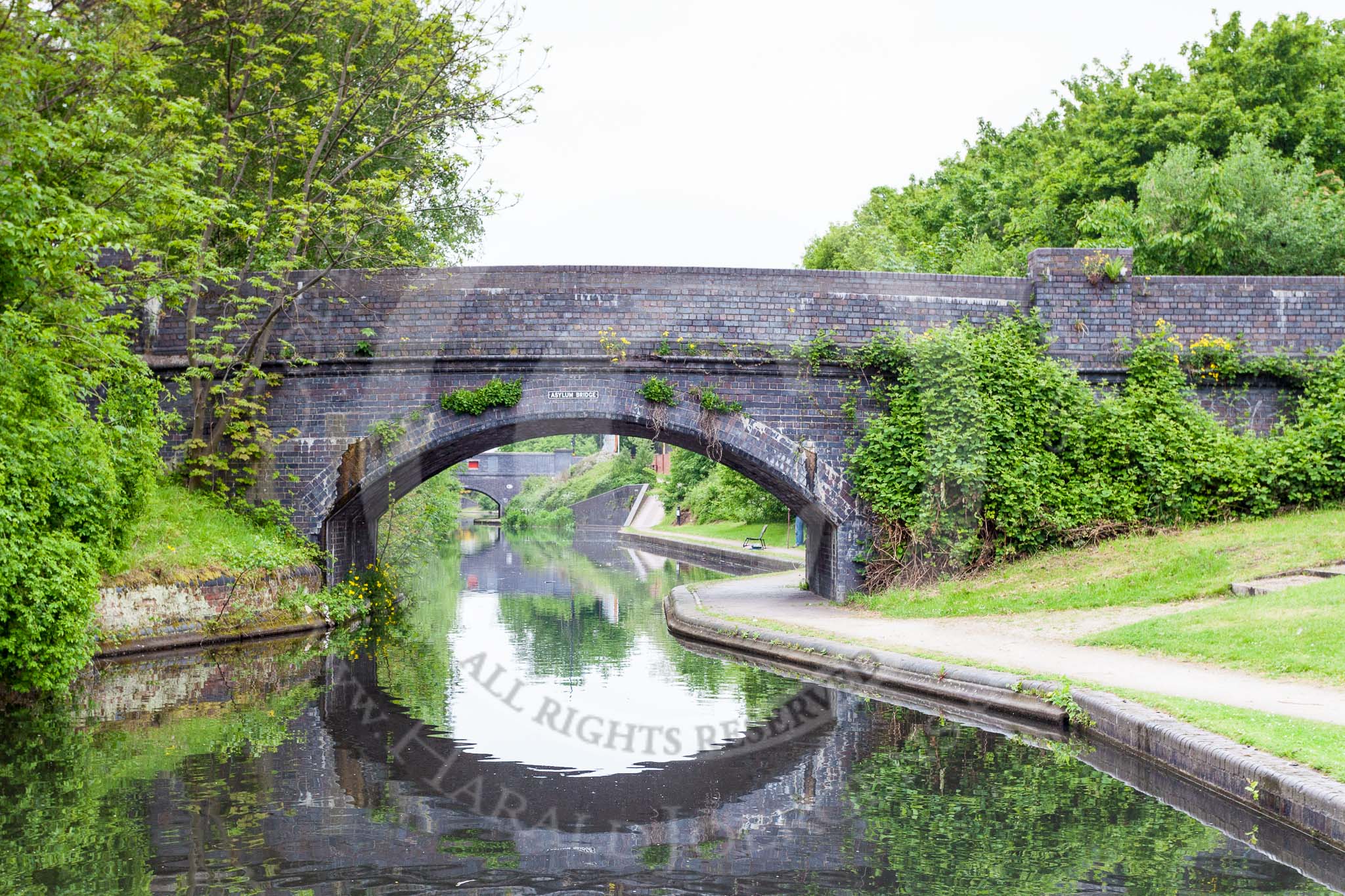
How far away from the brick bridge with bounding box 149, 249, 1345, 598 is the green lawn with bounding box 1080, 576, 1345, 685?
515 centimetres

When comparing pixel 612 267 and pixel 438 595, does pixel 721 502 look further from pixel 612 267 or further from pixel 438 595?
pixel 612 267

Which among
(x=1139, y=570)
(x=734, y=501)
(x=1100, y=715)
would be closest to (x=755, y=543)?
(x=734, y=501)

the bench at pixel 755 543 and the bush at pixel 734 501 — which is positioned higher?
the bush at pixel 734 501

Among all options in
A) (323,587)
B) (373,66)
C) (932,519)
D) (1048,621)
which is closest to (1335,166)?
(932,519)

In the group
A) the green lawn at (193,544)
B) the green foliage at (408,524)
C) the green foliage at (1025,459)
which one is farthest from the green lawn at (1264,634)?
the green foliage at (408,524)

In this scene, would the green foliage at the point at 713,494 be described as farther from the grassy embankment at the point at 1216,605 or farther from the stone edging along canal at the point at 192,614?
the stone edging along canal at the point at 192,614

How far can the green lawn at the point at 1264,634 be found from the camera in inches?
343

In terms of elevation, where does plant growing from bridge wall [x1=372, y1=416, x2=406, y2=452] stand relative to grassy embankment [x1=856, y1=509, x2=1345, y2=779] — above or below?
above

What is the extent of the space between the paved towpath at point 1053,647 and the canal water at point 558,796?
1.28 meters

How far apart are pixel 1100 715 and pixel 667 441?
946 cm

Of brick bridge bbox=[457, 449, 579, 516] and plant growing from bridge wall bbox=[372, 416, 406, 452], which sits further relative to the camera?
brick bridge bbox=[457, 449, 579, 516]

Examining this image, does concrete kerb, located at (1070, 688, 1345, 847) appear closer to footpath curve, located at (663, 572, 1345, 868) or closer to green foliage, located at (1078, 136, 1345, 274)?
footpath curve, located at (663, 572, 1345, 868)

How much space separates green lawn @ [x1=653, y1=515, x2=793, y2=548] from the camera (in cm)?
3167

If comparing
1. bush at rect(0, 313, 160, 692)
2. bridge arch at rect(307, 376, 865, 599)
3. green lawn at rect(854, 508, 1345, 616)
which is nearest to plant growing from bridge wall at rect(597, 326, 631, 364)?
bridge arch at rect(307, 376, 865, 599)
